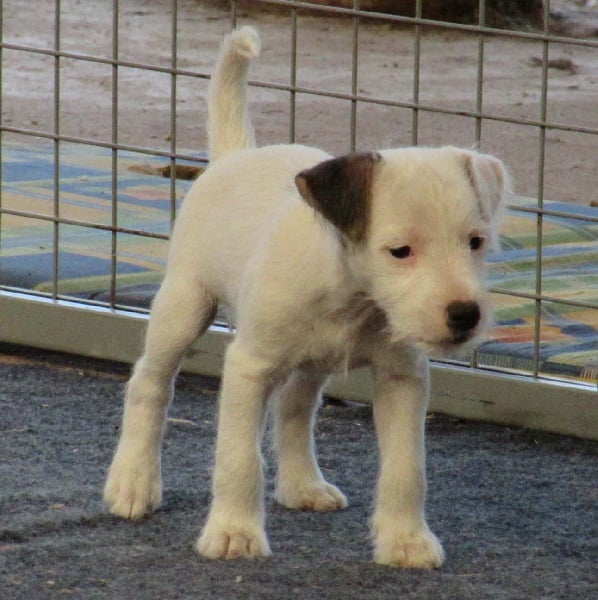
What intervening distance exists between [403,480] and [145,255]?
6.86ft

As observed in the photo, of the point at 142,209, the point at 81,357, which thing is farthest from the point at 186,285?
the point at 142,209

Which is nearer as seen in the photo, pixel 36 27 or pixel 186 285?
pixel 186 285

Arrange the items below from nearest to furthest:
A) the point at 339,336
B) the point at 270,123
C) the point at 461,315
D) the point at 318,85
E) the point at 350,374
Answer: the point at 461,315, the point at 339,336, the point at 350,374, the point at 270,123, the point at 318,85

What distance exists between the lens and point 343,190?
2.19 meters

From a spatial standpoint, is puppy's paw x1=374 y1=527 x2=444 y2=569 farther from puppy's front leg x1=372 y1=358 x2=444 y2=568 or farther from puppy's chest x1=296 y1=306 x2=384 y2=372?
puppy's chest x1=296 y1=306 x2=384 y2=372

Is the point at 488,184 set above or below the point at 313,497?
above

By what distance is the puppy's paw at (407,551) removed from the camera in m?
2.45

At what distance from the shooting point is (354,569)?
7.96 ft

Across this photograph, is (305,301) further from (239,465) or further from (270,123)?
(270,123)

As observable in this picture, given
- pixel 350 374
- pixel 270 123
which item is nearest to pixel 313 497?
pixel 350 374

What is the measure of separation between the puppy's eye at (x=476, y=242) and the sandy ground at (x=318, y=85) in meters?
3.75

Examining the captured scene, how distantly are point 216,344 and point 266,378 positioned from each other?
122cm

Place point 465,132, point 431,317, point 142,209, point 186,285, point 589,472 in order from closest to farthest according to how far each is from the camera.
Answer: point 431,317
point 186,285
point 589,472
point 142,209
point 465,132

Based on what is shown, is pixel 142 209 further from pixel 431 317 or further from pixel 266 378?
pixel 431 317
